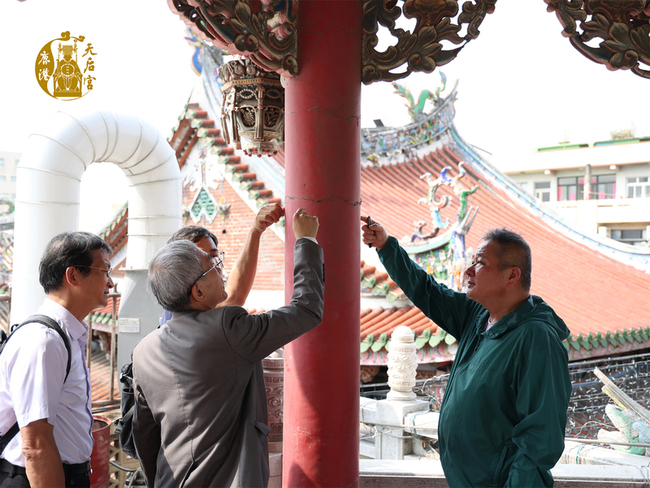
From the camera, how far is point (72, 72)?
5.01 meters

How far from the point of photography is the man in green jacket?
62.4 inches

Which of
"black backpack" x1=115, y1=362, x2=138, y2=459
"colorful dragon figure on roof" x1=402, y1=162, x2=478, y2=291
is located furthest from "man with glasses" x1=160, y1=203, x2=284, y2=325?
"colorful dragon figure on roof" x1=402, y1=162, x2=478, y2=291

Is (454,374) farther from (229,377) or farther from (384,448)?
(384,448)

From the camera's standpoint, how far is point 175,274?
164 cm

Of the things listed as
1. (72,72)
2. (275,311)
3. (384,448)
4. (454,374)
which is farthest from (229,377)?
(72,72)

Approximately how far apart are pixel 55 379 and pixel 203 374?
0.40 meters

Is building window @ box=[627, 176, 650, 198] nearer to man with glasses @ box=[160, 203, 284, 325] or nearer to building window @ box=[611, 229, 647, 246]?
building window @ box=[611, 229, 647, 246]

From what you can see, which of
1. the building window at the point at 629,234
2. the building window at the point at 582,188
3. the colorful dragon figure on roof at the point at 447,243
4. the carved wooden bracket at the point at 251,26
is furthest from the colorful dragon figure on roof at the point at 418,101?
the building window at the point at 582,188

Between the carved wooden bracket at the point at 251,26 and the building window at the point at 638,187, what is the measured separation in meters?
22.2

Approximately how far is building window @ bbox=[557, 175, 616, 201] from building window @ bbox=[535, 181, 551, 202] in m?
0.39

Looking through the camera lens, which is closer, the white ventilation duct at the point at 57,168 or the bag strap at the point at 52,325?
the bag strap at the point at 52,325

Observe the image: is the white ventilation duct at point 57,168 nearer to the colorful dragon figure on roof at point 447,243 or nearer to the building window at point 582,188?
the colorful dragon figure on roof at point 447,243

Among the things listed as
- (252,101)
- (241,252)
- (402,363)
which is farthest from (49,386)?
(402,363)

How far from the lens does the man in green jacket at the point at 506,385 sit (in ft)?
5.20
